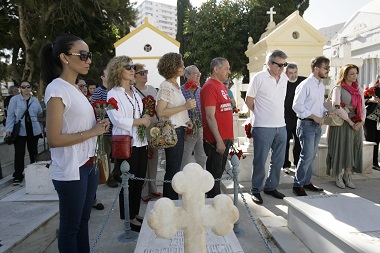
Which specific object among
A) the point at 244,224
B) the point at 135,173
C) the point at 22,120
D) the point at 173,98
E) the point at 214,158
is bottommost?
the point at 244,224

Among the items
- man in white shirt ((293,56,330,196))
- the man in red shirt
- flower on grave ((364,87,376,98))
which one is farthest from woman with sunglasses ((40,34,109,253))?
flower on grave ((364,87,376,98))

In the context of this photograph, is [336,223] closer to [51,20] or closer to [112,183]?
[112,183]

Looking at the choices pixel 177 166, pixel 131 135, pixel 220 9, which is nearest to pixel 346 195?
pixel 177 166

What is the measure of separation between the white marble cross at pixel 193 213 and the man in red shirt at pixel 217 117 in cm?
217

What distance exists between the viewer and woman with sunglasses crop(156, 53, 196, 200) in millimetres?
3670

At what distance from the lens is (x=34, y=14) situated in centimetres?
1638

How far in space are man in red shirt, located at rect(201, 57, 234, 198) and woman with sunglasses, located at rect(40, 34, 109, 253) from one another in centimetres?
171

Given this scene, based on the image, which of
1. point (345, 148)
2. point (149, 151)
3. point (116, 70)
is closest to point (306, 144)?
point (345, 148)

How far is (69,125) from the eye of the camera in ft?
7.11

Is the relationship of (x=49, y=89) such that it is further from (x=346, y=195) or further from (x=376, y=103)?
(x=376, y=103)

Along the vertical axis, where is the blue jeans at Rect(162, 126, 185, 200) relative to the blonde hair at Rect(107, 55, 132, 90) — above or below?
below

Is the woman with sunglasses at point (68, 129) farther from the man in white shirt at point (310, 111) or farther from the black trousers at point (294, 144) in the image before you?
the black trousers at point (294, 144)

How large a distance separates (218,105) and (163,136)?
0.80m

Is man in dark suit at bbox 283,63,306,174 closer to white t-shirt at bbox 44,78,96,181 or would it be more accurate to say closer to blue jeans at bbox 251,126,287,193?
blue jeans at bbox 251,126,287,193
